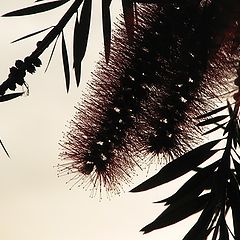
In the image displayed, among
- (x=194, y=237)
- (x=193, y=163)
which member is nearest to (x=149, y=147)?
(x=193, y=163)

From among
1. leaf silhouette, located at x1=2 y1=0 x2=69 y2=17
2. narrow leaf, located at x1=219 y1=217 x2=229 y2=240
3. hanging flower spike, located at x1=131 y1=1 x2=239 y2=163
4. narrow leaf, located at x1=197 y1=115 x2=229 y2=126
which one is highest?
leaf silhouette, located at x1=2 y1=0 x2=69 y2=17

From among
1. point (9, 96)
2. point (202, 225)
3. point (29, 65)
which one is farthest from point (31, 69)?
point (202, 225)

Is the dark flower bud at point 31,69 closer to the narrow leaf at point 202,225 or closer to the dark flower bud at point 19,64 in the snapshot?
the dark flower bud at point 19,64

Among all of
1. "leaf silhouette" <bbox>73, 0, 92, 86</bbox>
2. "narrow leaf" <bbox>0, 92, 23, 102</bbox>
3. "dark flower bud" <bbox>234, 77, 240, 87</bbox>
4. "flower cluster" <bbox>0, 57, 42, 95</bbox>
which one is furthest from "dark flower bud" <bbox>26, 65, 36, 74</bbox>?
"dark flower bud" <bbox>234, 77, 240, 87</bbox>

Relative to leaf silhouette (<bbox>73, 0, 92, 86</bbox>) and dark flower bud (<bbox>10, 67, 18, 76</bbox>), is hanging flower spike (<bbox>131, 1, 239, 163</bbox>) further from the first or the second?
dark flower bud (<bbox>10, 67, 18, 76</bbox>)

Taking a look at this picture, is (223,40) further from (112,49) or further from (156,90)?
(112,49)
